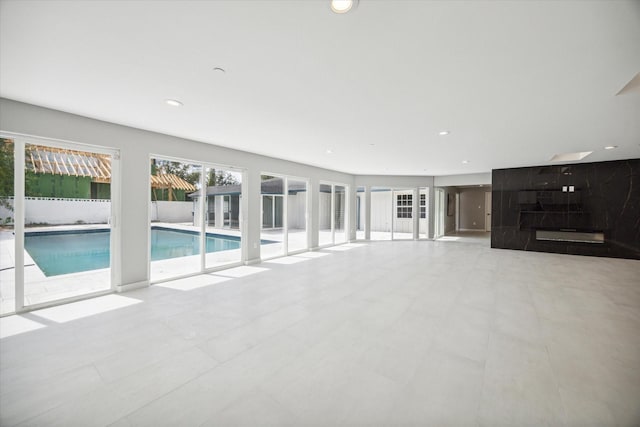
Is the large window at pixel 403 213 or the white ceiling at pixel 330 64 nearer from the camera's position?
the white ceiling at pixel 330 64

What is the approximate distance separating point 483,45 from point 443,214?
11.2 m

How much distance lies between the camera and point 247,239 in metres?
6.23

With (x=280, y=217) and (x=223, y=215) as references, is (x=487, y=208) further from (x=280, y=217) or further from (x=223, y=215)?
(x=223, y=215)

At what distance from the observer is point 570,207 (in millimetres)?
7777

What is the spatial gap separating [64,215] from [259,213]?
335 centimetres

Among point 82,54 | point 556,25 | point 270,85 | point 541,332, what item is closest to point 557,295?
point 541,332

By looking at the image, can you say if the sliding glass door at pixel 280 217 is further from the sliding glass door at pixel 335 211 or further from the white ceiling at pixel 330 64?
the white ceiling at pixel 330 64

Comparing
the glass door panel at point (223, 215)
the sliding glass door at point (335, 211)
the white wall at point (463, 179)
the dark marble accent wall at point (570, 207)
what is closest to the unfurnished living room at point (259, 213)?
the glass door panel at point (223, 215)

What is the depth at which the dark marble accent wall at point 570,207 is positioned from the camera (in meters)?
7.12

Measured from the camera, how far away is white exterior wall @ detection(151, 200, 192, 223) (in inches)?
200

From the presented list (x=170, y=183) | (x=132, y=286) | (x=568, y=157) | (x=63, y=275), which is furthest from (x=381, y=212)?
(x=63, y=275)

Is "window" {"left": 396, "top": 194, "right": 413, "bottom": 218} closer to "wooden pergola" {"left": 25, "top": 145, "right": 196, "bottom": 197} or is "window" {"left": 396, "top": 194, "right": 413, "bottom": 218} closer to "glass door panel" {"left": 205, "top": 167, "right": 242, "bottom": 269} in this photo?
"glass door panel" {"left": 205, "top": 167, "right": 242, "bottom": 269}

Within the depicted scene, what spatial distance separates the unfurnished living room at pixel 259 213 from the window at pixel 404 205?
5.97 meters

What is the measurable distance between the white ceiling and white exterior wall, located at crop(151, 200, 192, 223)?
1.47m
